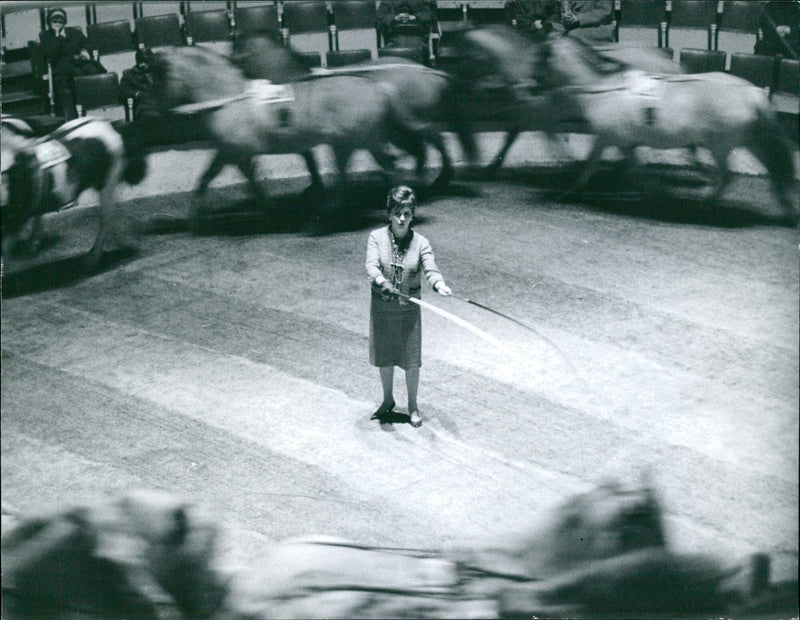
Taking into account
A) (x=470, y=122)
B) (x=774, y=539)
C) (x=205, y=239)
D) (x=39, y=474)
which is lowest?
(x=774, y=539)

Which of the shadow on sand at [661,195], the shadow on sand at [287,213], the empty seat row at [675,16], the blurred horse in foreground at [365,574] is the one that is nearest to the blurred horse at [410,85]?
the shadow on sand at [287,213]

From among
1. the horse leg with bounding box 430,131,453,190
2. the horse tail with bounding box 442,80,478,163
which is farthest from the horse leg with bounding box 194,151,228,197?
the horse tail with bounding box 442,80,478,163

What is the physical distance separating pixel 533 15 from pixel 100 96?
9.78ft

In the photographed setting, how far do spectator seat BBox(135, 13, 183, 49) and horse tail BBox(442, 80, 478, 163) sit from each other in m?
1.86

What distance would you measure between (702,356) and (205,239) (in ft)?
10.1

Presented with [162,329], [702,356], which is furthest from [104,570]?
A: [702,356]

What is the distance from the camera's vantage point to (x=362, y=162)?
7.74 meters

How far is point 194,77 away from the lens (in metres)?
7.10

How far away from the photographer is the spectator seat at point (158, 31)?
7457 millimetres

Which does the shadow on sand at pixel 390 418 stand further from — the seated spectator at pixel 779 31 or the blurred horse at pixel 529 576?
the seated spectator at pixel 779 31

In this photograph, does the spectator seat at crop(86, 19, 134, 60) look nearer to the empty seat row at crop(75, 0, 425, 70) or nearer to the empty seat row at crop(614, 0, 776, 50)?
the empty seat row at crop(75, 0, 425, 70)

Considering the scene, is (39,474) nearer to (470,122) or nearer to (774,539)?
(774,539)

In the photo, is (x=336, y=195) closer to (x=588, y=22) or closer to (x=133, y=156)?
(x=133, y=156)

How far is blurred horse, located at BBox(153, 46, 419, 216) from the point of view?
7.10 meters
